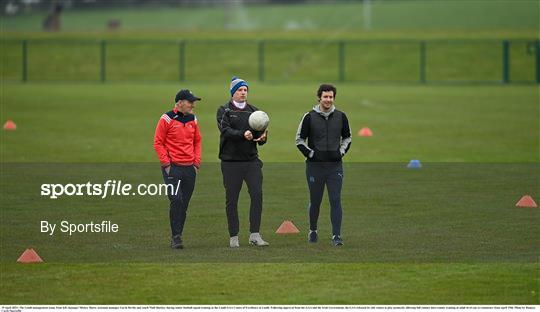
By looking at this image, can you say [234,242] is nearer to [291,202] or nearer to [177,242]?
[177,242]

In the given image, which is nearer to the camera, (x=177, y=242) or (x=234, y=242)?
(x=177, y=242)

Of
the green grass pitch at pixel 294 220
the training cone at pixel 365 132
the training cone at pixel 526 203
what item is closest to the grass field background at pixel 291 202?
the green grass pitch at pixel 294 220

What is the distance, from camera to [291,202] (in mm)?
18125

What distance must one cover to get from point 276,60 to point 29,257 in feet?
157

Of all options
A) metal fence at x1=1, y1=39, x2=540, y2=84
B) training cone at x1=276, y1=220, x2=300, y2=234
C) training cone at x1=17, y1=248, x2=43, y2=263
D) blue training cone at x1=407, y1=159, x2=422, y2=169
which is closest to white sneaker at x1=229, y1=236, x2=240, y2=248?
training cone at x1=276, y1=220, x2=300, y2=234

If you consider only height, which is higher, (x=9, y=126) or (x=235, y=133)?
(x=9, y=126)

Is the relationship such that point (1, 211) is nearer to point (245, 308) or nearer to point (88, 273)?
point (88, 273)

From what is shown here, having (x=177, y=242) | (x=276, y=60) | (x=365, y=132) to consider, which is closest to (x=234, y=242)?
(x=177, y=242)

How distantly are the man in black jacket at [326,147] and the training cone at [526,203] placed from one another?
4.44 m

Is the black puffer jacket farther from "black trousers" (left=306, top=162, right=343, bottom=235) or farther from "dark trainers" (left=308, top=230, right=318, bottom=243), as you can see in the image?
"dark trainers" (left=308, top=230, right=318, bottom=243)

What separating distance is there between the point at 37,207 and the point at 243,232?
352 cm

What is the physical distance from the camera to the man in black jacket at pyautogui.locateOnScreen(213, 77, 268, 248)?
45.4 ft

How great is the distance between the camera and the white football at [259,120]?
13523mm

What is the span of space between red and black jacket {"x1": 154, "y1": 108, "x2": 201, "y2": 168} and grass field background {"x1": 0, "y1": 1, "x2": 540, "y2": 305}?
1.06m
